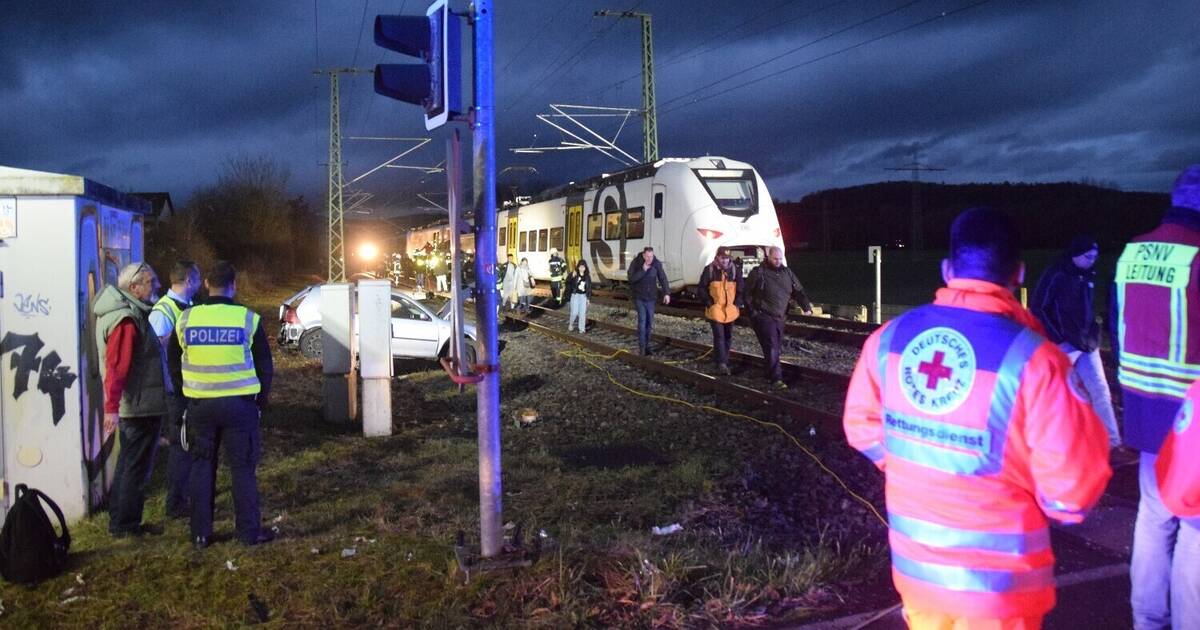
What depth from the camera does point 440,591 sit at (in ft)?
14.4

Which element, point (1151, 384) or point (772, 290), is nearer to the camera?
point (1151, 384)

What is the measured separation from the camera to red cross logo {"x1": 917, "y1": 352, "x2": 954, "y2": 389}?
2291 millimetres

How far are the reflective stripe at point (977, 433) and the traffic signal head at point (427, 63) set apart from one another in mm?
2840

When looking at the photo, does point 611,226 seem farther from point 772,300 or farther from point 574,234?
point 772,300

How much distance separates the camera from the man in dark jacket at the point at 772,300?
34.4 ft

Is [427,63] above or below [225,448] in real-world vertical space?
above

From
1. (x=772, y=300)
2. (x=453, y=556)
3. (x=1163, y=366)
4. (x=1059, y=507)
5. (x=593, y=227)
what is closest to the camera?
(x=1059, y=507)

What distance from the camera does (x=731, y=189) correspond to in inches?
771

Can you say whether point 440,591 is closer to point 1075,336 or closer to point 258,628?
point 258,628

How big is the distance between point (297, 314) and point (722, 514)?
10994 mm

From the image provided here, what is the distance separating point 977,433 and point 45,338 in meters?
5.82

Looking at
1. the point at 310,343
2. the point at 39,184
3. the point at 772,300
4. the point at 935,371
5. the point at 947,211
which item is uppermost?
the point at 947,211

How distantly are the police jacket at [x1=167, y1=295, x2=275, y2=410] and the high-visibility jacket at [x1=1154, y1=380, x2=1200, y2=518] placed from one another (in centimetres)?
452

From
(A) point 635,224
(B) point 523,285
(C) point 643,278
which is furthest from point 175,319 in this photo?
(B) point 523,285
